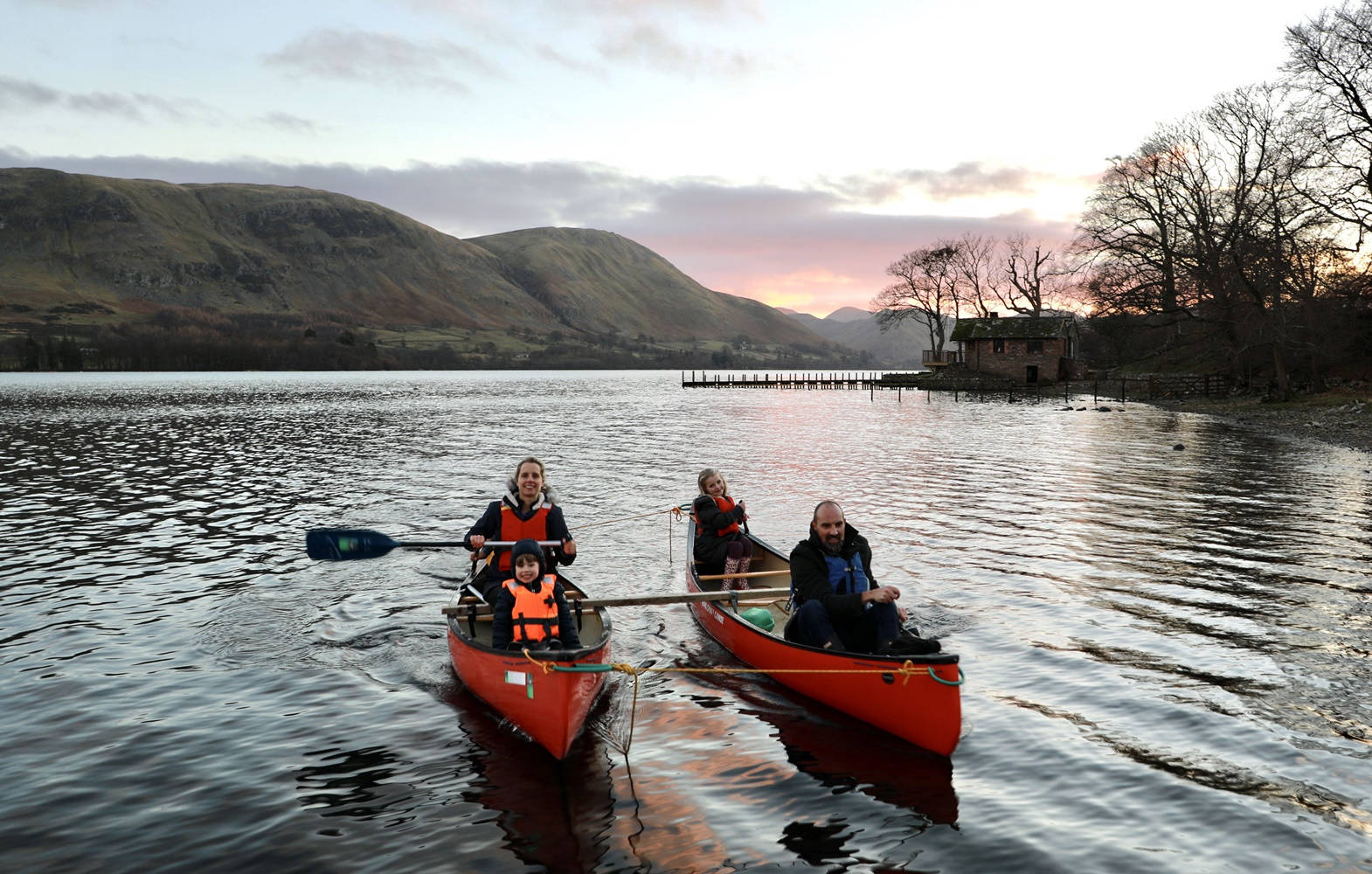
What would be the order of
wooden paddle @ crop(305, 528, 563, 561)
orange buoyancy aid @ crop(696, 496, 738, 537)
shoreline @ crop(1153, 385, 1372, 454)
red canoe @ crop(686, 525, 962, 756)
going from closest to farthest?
red canoe @ crop(686, 525, 962, 756) → orange buoyancy aid @ crop(696, 496, 738, 537) → wooden paddle @ crop(305, 528, 563, 561) → shoreline @ crop(1153, 385, 1372, 454)

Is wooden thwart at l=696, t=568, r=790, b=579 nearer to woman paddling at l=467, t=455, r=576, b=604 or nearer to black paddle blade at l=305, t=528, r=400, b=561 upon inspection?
woman paddling at l=467, t=455, r=576, b=604

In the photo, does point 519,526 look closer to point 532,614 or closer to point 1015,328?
point 532,614

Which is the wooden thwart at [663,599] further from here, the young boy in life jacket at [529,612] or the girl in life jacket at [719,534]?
the young boy in life jacket at [529,612]

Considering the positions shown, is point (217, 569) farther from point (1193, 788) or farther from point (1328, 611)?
point (1328, 611)

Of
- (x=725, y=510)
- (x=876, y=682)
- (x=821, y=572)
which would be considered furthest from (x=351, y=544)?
(x=876, y=682)

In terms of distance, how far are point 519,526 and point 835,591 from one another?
192 inches

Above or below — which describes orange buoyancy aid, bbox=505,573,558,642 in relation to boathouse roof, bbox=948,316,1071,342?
below

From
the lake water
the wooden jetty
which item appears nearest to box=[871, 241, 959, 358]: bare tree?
the wooden jetty

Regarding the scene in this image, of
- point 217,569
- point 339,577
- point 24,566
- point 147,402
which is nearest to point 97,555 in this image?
point 24,566

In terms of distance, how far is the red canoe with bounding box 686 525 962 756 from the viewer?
8.92 meters

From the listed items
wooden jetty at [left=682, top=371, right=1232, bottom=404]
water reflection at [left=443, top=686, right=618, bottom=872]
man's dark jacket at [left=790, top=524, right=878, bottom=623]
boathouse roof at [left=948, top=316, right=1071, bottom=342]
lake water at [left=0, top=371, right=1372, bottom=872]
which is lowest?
water reflection at [left=443, top=686, right=618, bottom=872]

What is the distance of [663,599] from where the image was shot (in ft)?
41.0

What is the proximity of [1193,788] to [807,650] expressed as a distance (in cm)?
401

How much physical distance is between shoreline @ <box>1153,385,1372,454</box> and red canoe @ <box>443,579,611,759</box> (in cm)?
3745
